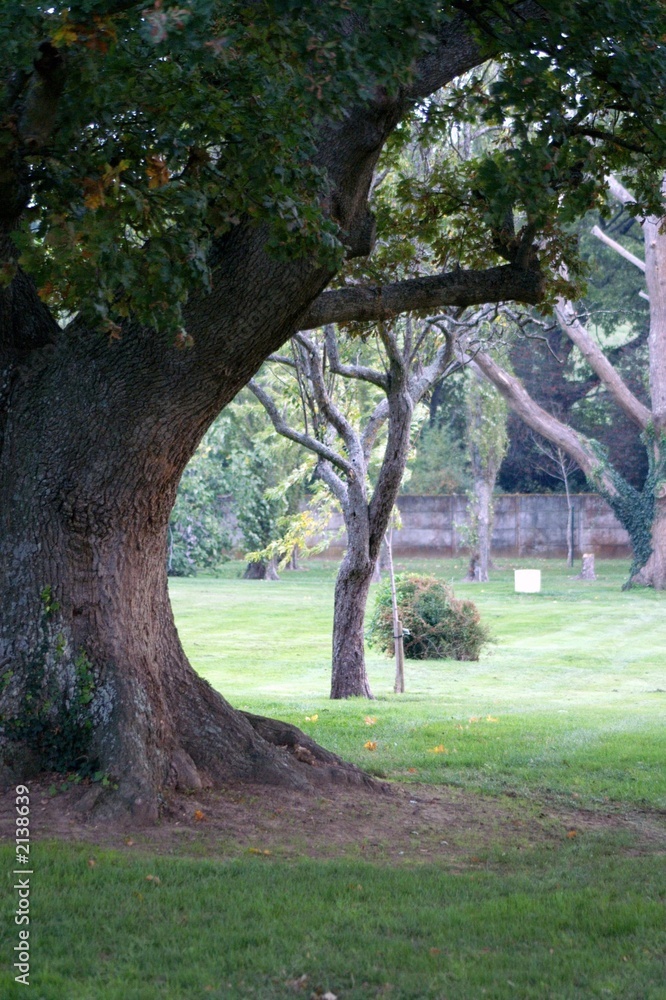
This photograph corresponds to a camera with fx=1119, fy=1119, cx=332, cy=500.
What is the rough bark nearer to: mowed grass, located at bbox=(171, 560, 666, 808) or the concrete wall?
mowed grass, located at bbox=(171, 560, 666, 808)

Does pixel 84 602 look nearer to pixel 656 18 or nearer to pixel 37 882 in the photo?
pixel 37 882

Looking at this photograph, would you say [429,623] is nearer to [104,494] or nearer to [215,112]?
[104,494]

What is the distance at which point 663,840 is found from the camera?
6672 millimetres

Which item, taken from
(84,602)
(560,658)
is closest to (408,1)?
(84,602)

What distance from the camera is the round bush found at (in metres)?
20.4

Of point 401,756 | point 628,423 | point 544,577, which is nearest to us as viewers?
point 401,756

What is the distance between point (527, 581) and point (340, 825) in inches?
1065

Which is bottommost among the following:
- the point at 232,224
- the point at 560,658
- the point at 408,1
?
the point at 560,658

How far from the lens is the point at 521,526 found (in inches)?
1864

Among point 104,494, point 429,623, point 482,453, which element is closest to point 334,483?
point 104,494

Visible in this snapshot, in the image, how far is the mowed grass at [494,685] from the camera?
8.88 m

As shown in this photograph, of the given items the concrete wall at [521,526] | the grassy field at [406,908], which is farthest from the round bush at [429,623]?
the concrete wall at [521,526]

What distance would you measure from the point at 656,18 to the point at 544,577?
1356 inches

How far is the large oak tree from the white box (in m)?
25.8
